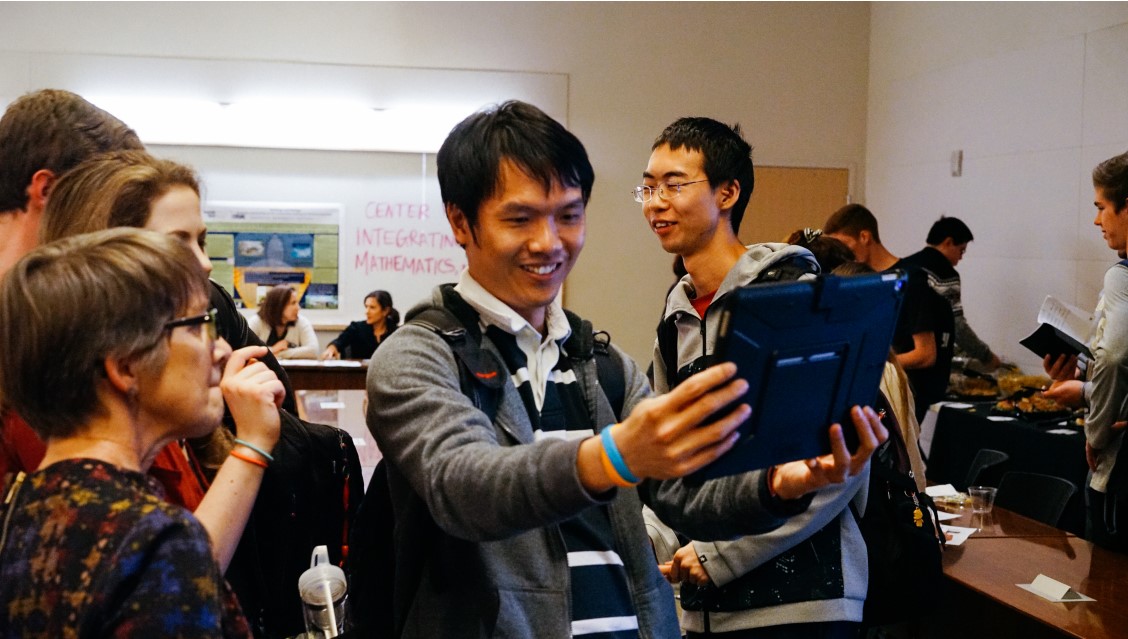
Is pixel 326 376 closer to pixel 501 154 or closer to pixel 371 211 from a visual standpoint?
pixel 371 211

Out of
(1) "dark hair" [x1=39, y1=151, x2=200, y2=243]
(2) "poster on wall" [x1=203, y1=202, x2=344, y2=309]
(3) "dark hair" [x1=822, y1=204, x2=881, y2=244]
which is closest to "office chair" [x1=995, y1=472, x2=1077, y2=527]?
(3) "dark hair" [x1=822, y1=204, x2=881, y2=244]

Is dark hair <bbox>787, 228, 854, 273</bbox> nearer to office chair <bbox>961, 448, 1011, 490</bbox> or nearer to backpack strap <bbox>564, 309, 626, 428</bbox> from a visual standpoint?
office chair <bbox>961, 448, 1011, 490</bbox>

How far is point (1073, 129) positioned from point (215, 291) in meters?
5.80

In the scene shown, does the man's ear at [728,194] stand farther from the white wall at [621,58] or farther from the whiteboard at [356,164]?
the white wall at [621,58]

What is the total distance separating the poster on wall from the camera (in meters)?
8.07

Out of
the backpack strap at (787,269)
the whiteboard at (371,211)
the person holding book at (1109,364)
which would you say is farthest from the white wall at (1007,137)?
the backpack strap at (787,269)

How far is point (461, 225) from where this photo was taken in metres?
1.48

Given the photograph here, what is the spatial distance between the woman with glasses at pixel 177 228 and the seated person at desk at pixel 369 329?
603cm

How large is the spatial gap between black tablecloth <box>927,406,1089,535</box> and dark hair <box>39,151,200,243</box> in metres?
4.24

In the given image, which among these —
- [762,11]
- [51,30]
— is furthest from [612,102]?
[51,30]

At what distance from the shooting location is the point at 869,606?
2559mm

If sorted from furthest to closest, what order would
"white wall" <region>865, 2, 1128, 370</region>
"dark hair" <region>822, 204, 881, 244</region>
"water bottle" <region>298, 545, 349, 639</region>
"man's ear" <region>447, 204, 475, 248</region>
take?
"white wall" <region>865, 2, 1128, 370</region> → "dark hair" <region>822, 204, 881, 244</region> → "water bottle" <region>298, 545, 349, 639</region> → "man's ear" <region>447, 204, 475, 248</region>

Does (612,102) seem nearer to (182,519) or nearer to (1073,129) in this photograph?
(1073,129)

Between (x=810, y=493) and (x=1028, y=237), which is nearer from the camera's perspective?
(x=810, y=493)
